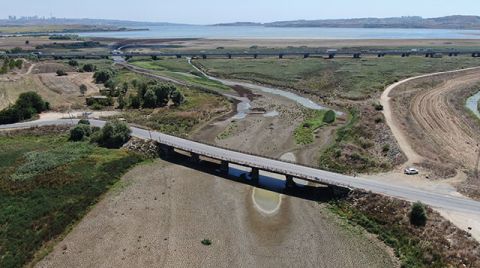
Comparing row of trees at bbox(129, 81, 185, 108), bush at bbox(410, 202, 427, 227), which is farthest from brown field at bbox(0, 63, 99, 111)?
bush at bbox(410, 202, 427, 227)

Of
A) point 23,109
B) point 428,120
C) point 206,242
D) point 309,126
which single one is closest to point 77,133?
point 23,109

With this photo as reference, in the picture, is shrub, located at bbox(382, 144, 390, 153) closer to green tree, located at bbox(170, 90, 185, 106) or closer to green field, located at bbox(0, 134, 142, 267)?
green field, located at bbox(0, 134, 142, 267)

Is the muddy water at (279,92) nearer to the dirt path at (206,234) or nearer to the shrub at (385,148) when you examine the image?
the shrub at (385,148)

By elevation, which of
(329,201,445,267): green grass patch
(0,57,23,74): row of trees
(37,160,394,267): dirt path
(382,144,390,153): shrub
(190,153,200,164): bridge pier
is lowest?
(37,160,394,267): dirt path

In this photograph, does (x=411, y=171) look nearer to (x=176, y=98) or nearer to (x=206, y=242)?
(x=206, y=242)

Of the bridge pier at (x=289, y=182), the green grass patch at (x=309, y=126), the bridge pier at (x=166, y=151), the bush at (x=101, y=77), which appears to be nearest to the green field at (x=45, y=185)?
the bridge pier at (x=166, y=151)

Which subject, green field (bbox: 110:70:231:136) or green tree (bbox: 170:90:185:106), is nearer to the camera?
green field (bbox: 110:70:231:136)
